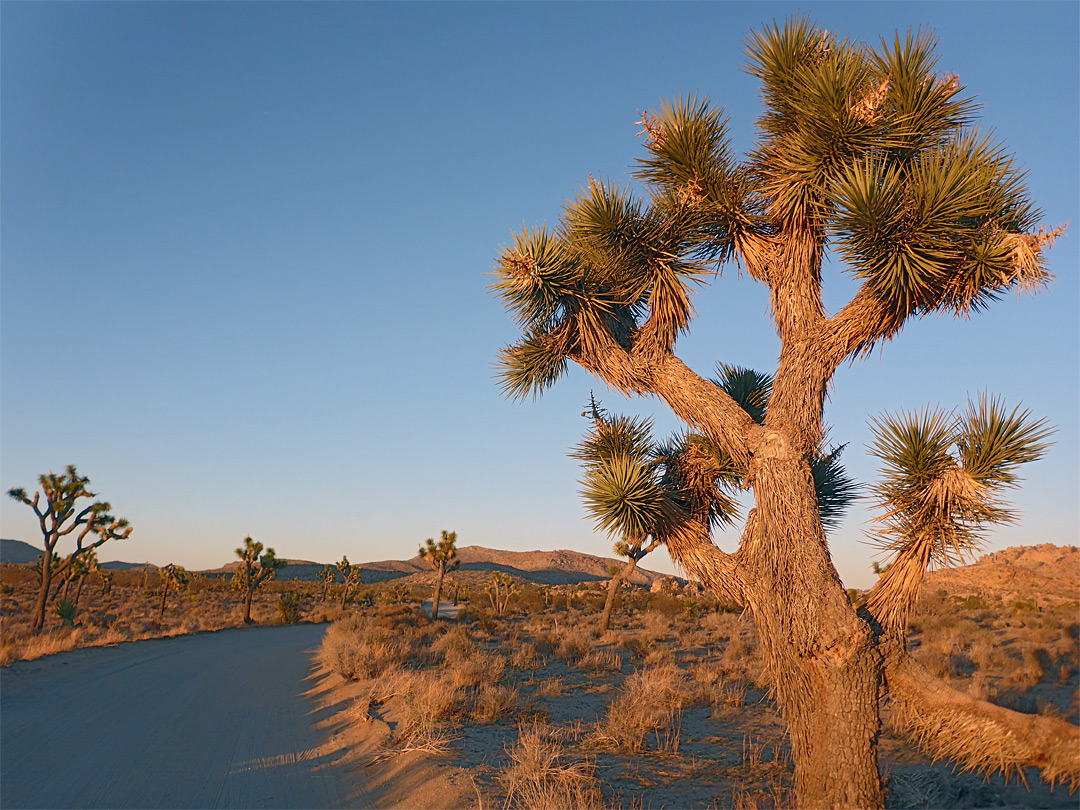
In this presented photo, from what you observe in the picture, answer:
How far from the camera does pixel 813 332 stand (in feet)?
20.6

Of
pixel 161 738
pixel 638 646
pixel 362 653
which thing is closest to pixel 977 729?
pixel 161 738

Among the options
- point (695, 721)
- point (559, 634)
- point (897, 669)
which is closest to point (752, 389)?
point (897, 669)

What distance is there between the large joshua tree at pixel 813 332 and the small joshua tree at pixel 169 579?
32864 mm

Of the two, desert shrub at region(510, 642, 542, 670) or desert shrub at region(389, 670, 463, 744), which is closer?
desert shrub at region(389, 670, 463, 744)

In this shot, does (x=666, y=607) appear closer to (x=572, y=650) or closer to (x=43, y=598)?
(x=572, y=650)

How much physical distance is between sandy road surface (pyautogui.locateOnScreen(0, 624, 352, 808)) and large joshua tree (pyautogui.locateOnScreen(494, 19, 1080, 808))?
460cm

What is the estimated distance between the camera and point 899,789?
6.40 m

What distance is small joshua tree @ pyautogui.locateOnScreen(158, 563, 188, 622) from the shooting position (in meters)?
33.3

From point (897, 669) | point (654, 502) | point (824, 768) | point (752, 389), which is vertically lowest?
point (824, 768)

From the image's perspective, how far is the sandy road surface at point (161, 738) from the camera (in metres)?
6.50

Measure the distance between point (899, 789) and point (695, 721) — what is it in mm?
4148

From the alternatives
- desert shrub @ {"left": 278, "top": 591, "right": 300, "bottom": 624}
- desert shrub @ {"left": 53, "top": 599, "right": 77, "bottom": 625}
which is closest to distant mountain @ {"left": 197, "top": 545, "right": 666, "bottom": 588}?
desert shrub @ {"left": 278, "top": 591, "right": 300, "bottom": 624}

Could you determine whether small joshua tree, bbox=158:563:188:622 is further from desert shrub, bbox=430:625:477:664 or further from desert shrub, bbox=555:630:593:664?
desert shrub, bbox=555:630:593:664

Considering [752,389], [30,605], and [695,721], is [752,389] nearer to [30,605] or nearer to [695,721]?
[695,721]
